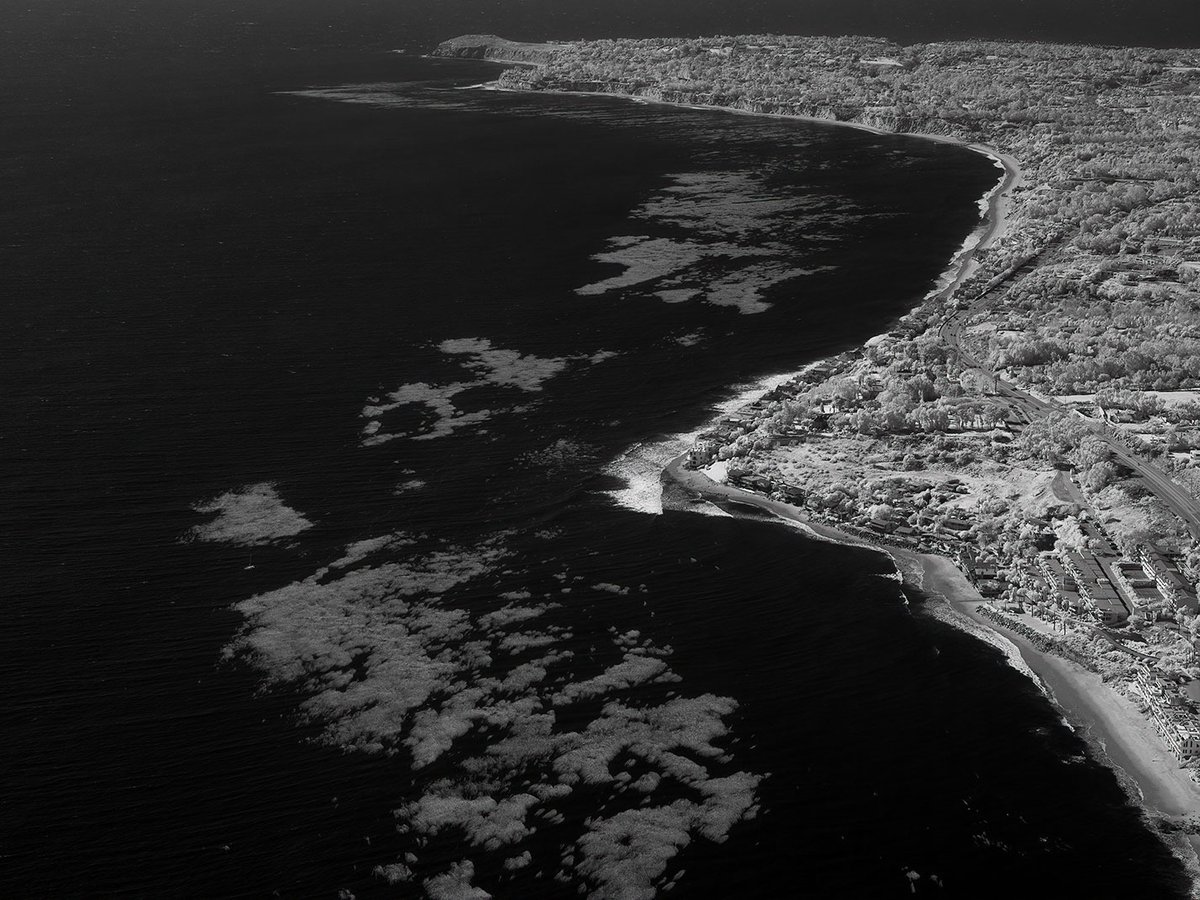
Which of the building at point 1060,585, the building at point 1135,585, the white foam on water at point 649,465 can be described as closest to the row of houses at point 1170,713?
the building at point 1135,585

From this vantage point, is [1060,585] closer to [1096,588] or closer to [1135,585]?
[1096,588]

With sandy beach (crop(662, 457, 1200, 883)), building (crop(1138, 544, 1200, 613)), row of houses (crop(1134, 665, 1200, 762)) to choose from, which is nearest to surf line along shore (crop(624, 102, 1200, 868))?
sandy beach (crop(662, 457, 1200, 883))

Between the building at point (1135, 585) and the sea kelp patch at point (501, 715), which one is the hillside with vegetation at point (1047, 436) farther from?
the sea kelp patch at point (501, 715)

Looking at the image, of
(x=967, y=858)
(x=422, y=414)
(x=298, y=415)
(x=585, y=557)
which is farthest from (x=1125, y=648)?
(x=298, y=415)

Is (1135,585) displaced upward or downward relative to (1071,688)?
upward

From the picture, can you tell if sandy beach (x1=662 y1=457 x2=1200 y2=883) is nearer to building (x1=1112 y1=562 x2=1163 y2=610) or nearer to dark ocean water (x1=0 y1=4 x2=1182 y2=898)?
dark ocean water (x1=0 y1=4 x2=1182 y2=898)

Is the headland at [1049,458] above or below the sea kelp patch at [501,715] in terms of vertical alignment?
above

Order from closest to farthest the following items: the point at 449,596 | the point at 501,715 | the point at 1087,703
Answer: the point at 501,715 → the point at 1087,703 → the point at 449,596

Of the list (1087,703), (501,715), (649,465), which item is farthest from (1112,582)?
(501,715)

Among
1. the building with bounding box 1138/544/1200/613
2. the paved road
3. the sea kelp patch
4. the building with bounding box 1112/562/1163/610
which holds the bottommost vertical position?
the sea kelp patch
